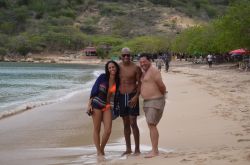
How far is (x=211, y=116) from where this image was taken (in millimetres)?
12570

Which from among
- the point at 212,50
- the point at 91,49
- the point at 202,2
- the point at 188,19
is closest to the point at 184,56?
the point at 212,50

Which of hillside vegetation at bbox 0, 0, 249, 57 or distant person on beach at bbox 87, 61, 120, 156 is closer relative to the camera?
distant person on beach at bbox 87, 61, 120, 156

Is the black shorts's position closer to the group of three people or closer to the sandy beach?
the group of three people

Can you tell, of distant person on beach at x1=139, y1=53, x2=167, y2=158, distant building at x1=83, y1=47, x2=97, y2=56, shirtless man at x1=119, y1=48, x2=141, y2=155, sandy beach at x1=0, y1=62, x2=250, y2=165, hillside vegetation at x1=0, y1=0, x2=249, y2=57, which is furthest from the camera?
hillside vegetation at x1=0, y1=0, x2=249, y2=57

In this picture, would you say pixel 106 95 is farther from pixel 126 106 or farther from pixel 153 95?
pixel 153 95

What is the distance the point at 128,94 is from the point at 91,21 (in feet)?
446

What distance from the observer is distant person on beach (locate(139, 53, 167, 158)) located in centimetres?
808

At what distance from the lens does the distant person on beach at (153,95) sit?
8.08 meters

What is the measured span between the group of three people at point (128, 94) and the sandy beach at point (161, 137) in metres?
0.54

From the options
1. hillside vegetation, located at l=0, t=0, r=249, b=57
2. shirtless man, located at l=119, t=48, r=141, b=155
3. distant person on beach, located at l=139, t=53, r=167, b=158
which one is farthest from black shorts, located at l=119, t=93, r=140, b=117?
hillside vegetation, located at l=0, t=0, r=249, b=57

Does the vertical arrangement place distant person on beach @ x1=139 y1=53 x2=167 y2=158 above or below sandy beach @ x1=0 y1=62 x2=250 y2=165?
above

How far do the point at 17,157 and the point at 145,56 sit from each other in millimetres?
2914

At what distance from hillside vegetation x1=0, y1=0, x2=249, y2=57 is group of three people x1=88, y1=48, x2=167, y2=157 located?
95999mm

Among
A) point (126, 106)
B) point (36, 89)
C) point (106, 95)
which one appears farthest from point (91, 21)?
point (126, 106)
